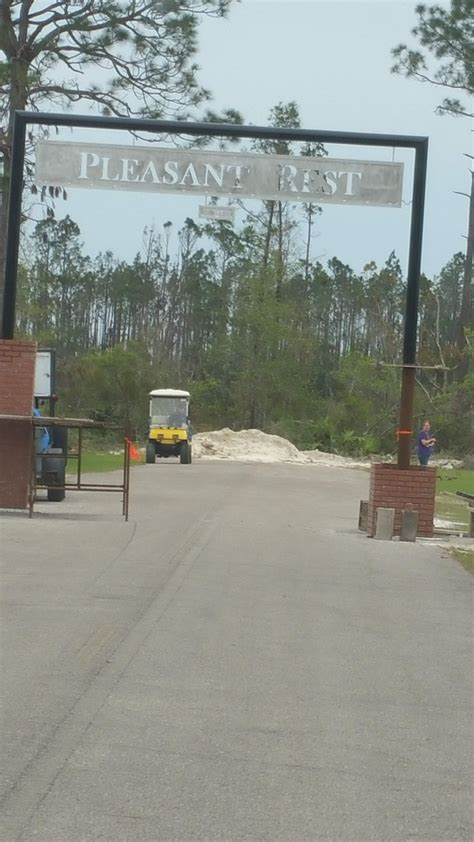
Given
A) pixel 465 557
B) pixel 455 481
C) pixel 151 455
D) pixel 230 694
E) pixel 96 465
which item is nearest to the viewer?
pixel 230 694

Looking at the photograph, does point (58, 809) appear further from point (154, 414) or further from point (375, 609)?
point (154, 414)

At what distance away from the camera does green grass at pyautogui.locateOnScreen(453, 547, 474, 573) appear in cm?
1432

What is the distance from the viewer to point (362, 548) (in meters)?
15.7

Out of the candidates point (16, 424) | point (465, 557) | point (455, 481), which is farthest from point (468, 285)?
point (465, 557)

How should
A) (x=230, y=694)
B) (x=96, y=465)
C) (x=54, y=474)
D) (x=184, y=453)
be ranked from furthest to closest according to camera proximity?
(x=184, y=453), (x=96, y=465), (x=54, y=474), (x=230, y=694)

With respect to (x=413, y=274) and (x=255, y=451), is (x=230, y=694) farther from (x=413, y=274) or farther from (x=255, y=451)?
(x=255, y=451)

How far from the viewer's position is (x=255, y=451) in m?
56.1

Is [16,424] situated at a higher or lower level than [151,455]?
higher

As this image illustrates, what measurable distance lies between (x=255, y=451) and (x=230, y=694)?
48884 millimetres

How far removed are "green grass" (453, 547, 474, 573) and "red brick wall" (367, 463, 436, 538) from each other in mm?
1431

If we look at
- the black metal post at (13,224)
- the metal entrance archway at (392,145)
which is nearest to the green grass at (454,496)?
the metal entrance archway at (392,145)

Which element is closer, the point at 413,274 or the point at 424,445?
the point at 413,274

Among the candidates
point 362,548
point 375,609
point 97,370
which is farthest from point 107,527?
point 97,370

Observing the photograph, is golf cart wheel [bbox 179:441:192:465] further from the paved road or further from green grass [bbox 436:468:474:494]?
the paved road
